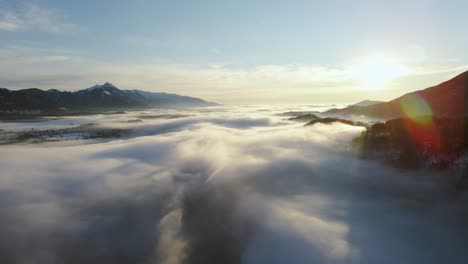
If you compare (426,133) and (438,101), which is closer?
(426,133)

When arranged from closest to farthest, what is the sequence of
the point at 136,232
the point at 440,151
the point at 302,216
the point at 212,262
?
the point at 212,262 < the point at 136,232 < the point at 302,216 < the point at 440,151

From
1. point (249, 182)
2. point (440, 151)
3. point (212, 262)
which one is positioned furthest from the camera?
point (249, 182)

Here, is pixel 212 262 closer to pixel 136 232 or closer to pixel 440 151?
pixel 136 232

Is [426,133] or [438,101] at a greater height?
[438,101]

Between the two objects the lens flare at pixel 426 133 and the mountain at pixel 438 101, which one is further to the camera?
the mountain at pixel 438 101

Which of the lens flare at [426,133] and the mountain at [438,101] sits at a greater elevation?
the mountain at [438,101]

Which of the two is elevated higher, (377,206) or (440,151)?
(440,151)

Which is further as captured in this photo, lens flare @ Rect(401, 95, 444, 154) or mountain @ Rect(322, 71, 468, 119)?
mountain @ Rect(322, 71, 468, 119)

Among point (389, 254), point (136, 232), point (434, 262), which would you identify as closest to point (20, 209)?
point (136, 232)

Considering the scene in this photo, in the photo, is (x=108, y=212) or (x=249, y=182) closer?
(x=108, y=212)

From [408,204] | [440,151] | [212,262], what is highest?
[440,151]

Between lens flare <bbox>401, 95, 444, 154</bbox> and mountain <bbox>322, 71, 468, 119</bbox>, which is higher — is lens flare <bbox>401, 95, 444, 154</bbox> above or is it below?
below
